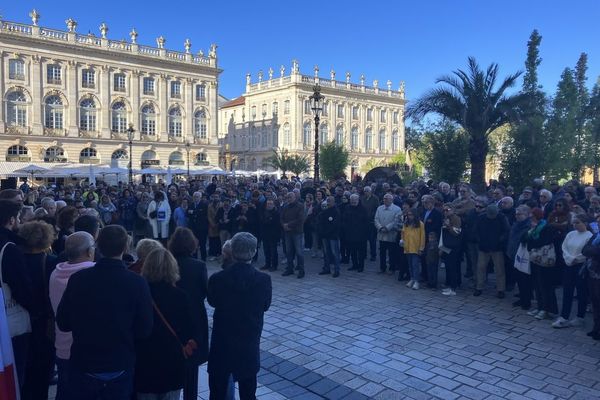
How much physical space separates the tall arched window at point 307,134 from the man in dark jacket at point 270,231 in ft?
180

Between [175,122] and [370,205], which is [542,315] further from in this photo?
[175,122]

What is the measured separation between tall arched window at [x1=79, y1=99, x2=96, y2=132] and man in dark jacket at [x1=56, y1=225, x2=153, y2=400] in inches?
1911

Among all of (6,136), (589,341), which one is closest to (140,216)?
(589,341)

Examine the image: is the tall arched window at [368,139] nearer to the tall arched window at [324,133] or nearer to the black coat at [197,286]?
the tall arched window at [324,133]

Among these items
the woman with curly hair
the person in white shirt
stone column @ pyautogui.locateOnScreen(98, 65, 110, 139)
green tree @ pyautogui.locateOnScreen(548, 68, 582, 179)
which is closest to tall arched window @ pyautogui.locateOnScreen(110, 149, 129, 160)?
stone column @ pyautogui.locateOnScreen(98, 65, 110, 139)

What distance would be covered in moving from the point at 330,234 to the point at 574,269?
502 cm

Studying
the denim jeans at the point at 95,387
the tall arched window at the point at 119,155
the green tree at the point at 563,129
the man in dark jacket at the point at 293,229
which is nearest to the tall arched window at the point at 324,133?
the tall arched window at the point at 119,155

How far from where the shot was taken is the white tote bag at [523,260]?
7785 mm

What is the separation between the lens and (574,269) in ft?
23.5

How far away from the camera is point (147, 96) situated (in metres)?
50.1

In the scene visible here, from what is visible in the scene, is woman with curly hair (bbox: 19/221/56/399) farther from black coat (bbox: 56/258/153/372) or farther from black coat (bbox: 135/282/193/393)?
black coat (bbox: 135/282/193/393)

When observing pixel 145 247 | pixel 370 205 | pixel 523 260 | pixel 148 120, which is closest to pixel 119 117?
pixel 148 120

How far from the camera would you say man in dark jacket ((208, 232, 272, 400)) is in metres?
3.76

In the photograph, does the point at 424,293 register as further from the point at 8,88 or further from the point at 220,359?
the point at 8,88
